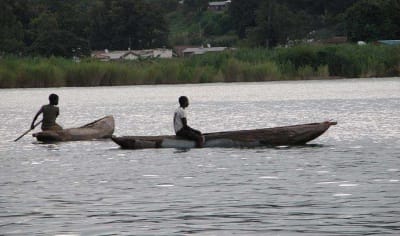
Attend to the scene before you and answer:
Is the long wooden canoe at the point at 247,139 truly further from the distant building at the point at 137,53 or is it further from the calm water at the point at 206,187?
the distant building at the point at 137,53

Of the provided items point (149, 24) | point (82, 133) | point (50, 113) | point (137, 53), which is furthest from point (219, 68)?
point (149, 24)

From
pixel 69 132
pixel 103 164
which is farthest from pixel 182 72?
pixel 103 164

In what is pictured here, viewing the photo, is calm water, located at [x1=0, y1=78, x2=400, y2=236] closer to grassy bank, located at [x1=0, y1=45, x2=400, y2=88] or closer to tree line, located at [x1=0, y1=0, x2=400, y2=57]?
grassy bank, located at [x1=0, y1=45, x2=400, y2=88]

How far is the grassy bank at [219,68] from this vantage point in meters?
69.5

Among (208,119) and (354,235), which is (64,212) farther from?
(208,119)

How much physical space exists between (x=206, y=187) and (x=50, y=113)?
1131cm

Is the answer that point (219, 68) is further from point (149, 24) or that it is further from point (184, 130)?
point (149, 24)

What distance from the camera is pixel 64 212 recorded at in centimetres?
1869

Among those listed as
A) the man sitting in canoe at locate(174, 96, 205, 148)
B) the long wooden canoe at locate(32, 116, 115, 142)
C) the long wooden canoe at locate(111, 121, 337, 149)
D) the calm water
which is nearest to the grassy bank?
the calm water

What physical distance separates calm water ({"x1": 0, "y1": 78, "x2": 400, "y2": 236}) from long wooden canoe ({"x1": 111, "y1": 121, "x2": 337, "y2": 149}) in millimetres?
242

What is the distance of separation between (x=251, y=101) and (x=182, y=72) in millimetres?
10022

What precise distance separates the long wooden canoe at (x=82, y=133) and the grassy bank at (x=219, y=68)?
34.0 metres

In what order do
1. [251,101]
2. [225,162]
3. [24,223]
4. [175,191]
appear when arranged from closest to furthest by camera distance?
[24,223]
[175,191]
[225,162]
[251,101]

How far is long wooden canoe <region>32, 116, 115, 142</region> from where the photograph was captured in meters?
32.5
